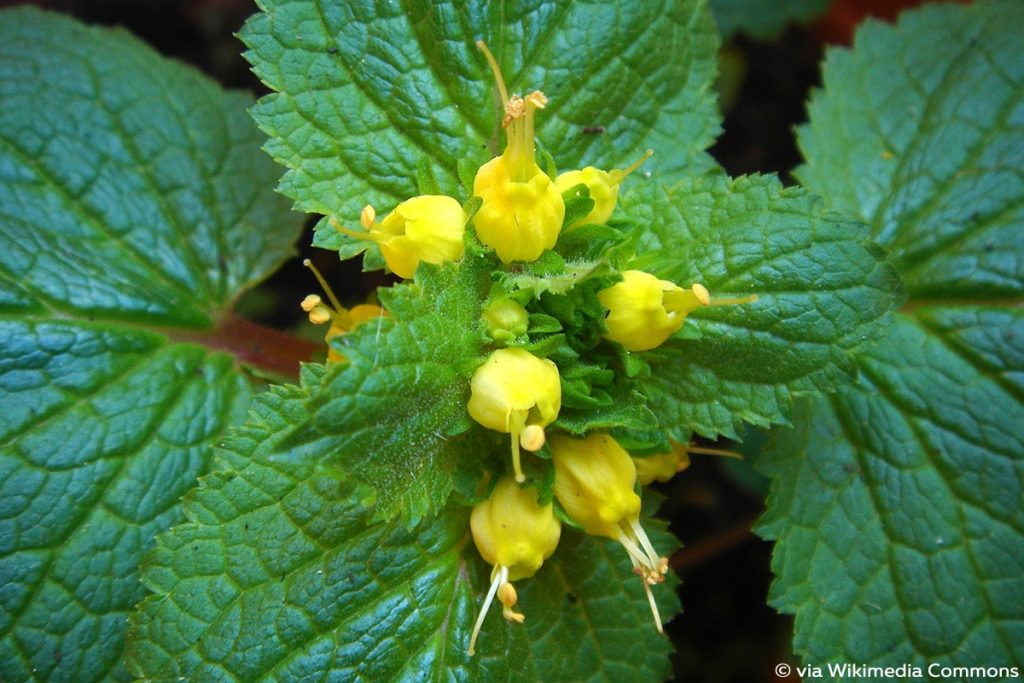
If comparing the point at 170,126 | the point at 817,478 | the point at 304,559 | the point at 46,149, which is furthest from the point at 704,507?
the point at 46,149

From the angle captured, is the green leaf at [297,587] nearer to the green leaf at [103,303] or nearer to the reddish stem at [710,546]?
the green leaf at [103,303]

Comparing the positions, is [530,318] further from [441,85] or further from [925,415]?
[925,415]

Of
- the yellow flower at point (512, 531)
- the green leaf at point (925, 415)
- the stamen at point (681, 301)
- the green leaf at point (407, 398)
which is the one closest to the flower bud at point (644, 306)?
the stamen at point (681, 301)

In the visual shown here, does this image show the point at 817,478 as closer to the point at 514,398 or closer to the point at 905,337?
the point at 905,337

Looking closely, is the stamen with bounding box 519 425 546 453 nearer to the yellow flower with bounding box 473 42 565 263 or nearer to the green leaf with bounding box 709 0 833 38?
the yellow flower with bounding box 473 42 565 263

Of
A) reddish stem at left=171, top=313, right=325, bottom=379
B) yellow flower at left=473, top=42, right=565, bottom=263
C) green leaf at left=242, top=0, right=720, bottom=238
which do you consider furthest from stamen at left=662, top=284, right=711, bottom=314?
reddish stem at left=171, top=313, right=325, bottom=379

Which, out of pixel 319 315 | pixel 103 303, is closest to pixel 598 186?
pixel 319 315
